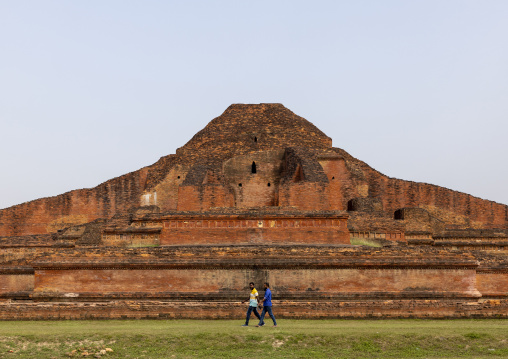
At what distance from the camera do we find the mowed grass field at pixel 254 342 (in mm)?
7148

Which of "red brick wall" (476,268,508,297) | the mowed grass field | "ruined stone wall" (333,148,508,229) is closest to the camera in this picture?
the mowed grass field

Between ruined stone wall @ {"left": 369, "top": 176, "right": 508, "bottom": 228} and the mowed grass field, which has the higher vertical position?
ruined stone wall @ {"left": 369, "top": 176, "right": 508, "bottom": 228}

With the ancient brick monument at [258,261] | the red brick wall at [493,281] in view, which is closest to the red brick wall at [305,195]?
the ancient brick monument at [258,261]

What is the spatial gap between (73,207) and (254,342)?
18.5m

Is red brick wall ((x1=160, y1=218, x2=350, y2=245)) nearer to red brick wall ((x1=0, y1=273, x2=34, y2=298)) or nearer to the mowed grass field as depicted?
red brick wall ((x1=0, y1=273, x2=34, y2=298))

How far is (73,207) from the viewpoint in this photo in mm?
24359

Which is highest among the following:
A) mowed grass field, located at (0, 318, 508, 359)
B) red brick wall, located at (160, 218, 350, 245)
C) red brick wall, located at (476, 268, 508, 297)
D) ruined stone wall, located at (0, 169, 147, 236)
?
ruined stone wall, located at (0, 169, 147, 236)

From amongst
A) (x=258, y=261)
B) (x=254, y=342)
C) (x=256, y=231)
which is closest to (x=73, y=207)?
(x=256, y=231)

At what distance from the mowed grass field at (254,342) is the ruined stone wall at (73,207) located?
1645 centimetres

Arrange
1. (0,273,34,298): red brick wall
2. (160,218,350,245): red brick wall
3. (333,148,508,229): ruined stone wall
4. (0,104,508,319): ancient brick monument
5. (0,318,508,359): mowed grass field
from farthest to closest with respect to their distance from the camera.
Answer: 1. (333,148,508,229): ruined stone wall
2. (160,218,350,245): red brick wall
3. (0,273,34,298): red brick wall
4. (0,104,508,319): ancient brick monument
5. (0,318,508,359): mowed grass field

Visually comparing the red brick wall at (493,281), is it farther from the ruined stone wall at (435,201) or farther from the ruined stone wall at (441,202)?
the ruined stone wall at (441,202)

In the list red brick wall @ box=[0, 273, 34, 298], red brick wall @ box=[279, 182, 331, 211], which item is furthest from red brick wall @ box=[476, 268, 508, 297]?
red brick wall @ box=[0, 273, 34, 298]

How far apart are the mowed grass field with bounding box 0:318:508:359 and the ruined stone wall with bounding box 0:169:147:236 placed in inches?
648

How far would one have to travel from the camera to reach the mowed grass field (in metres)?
7.15
